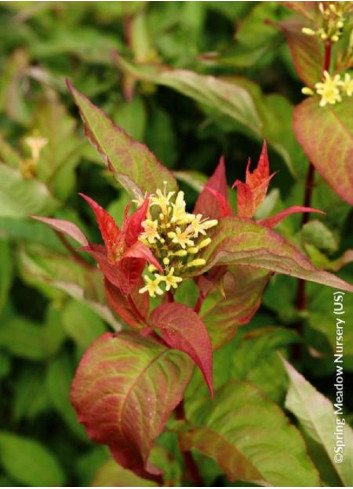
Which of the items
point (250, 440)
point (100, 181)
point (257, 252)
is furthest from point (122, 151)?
point (100, 181)

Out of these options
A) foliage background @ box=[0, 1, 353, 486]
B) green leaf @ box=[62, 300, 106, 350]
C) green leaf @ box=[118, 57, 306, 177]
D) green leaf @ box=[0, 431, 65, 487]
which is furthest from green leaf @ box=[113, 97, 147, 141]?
green leaf @ box=[0, 431, 65, 487]

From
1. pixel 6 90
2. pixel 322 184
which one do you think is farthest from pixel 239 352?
pixel 6 90

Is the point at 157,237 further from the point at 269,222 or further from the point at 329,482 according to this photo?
the point at 329,482

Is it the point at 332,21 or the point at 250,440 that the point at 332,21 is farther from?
the point at 250,440

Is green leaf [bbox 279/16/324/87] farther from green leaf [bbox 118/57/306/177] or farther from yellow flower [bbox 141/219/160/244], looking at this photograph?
yellow flower [bbox 141/219/160/244]

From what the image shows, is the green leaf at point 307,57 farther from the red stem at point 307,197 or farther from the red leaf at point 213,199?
the red leaf at point 213,199

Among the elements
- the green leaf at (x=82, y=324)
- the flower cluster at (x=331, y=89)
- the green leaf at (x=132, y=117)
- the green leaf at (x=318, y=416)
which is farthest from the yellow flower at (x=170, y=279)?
the green leaf at (x=132, y=117)

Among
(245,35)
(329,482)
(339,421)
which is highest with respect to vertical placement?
(245,35)
